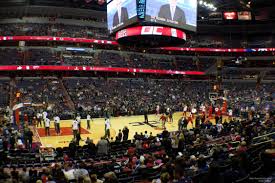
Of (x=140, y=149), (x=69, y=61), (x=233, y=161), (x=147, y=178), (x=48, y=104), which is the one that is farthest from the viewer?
(x=69, y=61)

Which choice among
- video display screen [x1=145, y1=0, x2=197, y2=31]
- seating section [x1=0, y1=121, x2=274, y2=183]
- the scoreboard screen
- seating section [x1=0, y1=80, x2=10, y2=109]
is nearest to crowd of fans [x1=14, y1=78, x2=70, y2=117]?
seating section [x1=0, y1=80, x2=10, y2=109]

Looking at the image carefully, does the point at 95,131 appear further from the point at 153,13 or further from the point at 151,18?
the point at 153,13

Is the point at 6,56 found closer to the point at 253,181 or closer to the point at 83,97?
the point at 83,97

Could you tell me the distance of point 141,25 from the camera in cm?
1678

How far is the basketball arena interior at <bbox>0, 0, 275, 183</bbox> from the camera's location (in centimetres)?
1041

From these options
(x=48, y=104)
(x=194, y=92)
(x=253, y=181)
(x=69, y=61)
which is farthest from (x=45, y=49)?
(x=253, y=181)

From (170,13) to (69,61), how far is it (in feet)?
94.8

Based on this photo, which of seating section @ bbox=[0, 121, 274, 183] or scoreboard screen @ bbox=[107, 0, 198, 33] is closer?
seating section @ bbox=[0, 121, 274, 183]

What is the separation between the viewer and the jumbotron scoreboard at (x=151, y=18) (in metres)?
15.2

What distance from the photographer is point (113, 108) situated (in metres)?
36.5

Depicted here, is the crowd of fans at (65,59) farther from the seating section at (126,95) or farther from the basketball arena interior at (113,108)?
the seating section at (126,95)

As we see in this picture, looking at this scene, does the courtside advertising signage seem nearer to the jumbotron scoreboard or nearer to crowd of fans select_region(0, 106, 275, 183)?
the jumbotron scoreboard

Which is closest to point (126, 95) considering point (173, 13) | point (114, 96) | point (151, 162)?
point (114, 96)

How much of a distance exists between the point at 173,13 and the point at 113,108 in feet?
71.2
